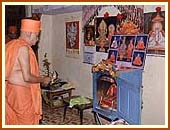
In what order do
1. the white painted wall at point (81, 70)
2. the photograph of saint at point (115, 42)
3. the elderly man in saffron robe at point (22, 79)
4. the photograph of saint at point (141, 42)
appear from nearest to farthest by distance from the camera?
the elderly man in saffron robe at point (22, 79)
the white painted wall at point (81, 70)
the photograph of saint at point (141, 42)
the photograph of saint at point (115, 42)

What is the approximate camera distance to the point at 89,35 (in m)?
3.45

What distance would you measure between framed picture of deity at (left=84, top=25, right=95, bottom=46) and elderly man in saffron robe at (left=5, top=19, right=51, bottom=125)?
4.20 feet

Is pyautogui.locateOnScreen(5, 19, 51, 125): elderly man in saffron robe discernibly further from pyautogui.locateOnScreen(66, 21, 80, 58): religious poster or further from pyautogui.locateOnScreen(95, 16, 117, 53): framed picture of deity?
pyautogui.locateOnScreen(66, 21, 80, 58): religious poster

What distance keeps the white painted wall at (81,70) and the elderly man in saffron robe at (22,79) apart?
910 mm

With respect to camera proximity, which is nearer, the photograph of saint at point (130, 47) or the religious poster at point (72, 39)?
the photograph of saint at point (130, 47)

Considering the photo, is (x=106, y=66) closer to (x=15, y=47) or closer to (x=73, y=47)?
(x=15, y=47)

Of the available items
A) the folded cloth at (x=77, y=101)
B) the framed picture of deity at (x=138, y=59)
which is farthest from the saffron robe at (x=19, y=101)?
the framed picture of deity at (x=138, y=59)

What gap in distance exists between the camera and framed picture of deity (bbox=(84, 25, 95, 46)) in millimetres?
3391

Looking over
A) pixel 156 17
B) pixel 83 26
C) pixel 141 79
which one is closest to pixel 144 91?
pixel 141 79

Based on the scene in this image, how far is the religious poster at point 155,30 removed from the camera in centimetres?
233

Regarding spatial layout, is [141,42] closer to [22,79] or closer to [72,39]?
[22,79]

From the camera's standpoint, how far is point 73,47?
3822 millimetres

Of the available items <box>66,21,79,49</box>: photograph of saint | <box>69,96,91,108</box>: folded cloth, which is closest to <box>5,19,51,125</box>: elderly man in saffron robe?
<box>69,96,91,108</box>: folded cloth

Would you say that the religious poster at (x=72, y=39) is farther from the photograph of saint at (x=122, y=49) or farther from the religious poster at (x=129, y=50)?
the photograph of saint at (x=122, y=49)
